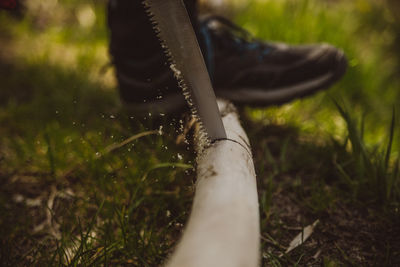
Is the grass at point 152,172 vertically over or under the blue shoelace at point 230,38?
under

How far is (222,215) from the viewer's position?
43 centimetres

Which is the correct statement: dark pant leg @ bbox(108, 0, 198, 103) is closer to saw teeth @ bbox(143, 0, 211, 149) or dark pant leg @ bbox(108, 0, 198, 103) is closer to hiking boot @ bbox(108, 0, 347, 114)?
hiking boot @ bbox(108, 0, 347, 114)

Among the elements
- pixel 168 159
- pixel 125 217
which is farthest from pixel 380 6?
pixel 125 217

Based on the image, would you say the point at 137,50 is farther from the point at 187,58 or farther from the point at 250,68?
the point at 187,58

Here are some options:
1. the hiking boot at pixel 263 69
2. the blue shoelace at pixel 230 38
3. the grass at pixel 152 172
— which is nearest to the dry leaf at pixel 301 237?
the grass at pixel 152 172

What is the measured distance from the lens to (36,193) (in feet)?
3.57

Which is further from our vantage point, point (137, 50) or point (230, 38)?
point (230, 38)

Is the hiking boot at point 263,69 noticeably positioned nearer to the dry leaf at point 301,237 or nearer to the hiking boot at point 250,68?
the hiking boot at point 250,68

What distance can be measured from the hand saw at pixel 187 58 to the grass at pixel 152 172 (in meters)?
0.14

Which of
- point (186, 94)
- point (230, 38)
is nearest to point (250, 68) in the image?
point (230, 38)

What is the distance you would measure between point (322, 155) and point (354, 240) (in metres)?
0.39

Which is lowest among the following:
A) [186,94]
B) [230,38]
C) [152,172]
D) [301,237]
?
[301,237]

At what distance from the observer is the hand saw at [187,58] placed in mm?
542

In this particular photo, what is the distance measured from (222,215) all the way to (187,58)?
0.31 meters
